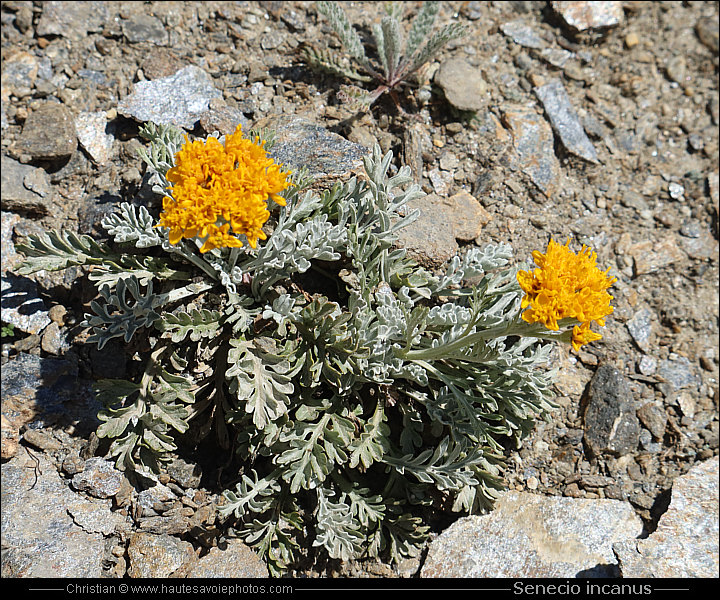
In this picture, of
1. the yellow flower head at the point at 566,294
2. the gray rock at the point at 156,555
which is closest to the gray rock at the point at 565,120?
the yellow flower head at the point at 566,294

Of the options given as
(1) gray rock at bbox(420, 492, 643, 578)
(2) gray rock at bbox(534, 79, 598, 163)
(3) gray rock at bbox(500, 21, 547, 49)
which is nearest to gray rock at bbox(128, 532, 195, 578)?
(1) gray rock at bbox(420, 492, 643, 578)

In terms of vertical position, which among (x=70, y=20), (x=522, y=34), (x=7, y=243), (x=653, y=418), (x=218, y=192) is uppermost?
(x=522, y=34)

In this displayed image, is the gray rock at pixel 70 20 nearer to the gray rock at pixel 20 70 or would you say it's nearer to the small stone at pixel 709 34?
the gray rock at pixel 20 70

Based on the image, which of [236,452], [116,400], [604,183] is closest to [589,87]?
[604,183]

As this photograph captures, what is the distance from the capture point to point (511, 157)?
199 inches

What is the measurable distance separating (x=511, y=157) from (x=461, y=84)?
29.4 inches

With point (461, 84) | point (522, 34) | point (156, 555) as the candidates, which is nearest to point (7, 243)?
point (156, 555)

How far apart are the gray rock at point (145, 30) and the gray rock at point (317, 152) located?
59.3 inches

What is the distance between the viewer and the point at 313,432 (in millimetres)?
3787

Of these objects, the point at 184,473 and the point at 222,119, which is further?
the point at 222,119

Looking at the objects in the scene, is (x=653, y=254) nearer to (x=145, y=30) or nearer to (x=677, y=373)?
(x=677, y=373)

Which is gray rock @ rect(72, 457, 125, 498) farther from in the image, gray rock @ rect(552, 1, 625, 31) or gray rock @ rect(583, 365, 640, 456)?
gray rock @ rect(552, 1, 625, 31)

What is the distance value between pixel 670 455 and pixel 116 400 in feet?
13.0

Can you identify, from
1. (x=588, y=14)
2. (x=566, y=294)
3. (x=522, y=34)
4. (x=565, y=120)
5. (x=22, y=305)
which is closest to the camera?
(x=566, y=294)
